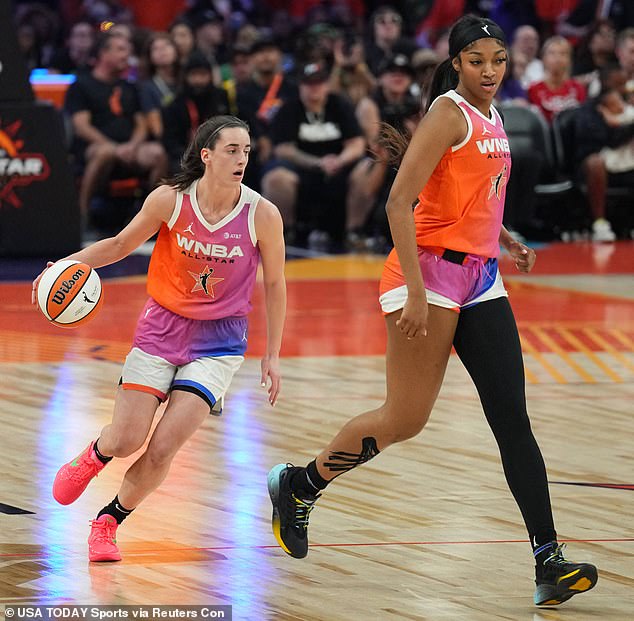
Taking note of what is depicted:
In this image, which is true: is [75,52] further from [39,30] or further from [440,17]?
[440,17]

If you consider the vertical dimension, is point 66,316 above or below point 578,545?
above

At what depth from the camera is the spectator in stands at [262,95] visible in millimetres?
17125

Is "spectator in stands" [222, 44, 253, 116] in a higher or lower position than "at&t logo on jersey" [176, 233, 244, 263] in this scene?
lower

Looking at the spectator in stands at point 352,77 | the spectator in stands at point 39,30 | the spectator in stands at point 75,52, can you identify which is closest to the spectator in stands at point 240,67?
the spectator in stands at point 352,77

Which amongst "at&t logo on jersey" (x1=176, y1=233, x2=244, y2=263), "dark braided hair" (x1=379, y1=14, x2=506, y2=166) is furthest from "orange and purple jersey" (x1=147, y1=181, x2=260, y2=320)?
"dark braided hair" (x1=379, y1=14, x2=506, y2=166)

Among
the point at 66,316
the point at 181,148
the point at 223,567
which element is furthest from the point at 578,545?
the point at 181,148

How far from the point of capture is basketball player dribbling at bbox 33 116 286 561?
592cm

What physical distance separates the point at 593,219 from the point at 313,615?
517 inches

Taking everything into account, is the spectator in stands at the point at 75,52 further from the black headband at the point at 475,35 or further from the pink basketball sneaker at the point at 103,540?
the black headband at the point at 475,35

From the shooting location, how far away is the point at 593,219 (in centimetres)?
1761

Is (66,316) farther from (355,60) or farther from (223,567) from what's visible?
(355,60)

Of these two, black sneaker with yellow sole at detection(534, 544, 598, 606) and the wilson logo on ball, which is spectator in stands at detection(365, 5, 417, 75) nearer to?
the wilson logo on ball

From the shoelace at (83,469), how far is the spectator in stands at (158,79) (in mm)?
11085

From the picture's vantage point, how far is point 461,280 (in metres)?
5.50
